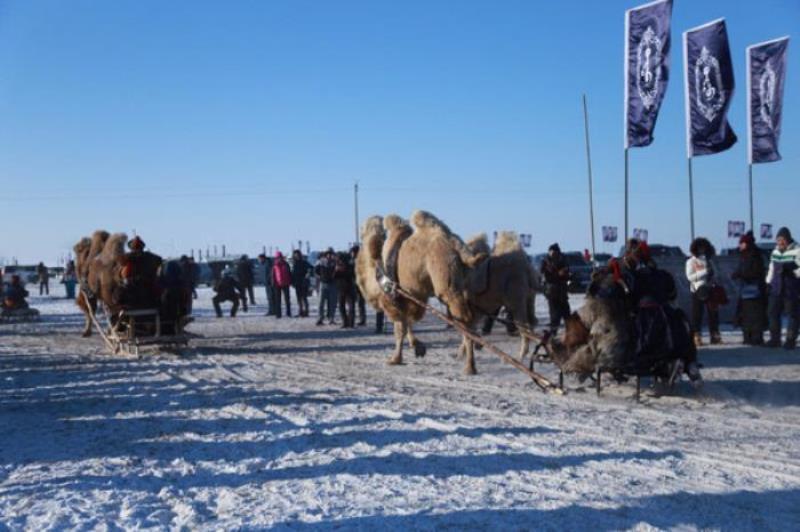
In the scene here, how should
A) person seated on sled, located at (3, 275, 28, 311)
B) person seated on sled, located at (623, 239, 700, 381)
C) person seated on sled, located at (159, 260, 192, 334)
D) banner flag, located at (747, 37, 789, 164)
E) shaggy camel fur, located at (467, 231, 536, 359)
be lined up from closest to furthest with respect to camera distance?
person seated on sled, located at (623, 239, 700, 381), shaggy camel fur, located at (467, 231, 536, 359), person seated on sled, located at (159, 260, 192, 334), banner flag, located at (747, 37, 789, 164), person seated on sled, located at (3, 275, 28, 311)

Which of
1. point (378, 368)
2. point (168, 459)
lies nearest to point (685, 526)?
point (168, 459)

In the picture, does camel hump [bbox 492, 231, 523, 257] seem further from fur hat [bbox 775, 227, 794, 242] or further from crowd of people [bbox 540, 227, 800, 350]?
fur hat [bbox 775, 227, 794, 242]

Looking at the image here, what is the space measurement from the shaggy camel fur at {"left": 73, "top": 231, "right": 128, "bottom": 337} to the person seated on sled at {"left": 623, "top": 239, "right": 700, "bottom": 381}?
386 inches

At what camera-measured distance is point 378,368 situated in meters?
11.9

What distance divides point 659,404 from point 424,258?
4530mm

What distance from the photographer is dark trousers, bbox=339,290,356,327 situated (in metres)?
20.0

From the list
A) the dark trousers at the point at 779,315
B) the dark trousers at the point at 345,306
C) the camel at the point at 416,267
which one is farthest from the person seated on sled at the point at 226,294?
the dark trousers at the point at 779,315

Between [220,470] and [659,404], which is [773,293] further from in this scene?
[220,470]

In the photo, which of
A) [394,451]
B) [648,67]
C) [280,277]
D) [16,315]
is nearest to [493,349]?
[394,451]

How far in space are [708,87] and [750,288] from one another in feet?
17.3

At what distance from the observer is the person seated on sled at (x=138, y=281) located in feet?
47.4

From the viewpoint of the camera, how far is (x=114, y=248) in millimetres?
16141

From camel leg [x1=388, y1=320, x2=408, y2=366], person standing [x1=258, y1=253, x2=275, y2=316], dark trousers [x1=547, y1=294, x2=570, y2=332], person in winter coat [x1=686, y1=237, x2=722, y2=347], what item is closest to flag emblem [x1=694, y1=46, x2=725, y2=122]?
person in winter coat [x1=686, y1=237, x2=722, y2=347]

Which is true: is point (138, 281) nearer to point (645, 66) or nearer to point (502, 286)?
point (502, 286)
